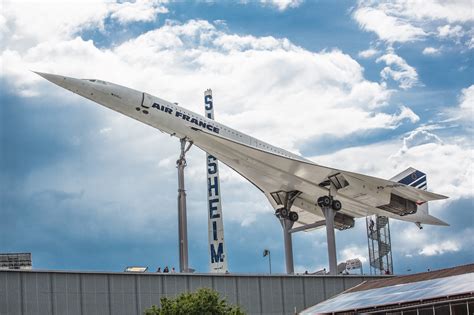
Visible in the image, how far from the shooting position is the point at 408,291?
39781 mm

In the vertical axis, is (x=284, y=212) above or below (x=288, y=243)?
above

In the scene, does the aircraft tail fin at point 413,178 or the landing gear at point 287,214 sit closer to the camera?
the landing gear at point 287,214

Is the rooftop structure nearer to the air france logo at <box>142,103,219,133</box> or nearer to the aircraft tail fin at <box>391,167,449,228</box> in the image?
the air france logo at <box>142,103,219,133</box>

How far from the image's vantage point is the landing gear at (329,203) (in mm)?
64375

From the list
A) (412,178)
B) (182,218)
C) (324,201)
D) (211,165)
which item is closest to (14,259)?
(182,218)

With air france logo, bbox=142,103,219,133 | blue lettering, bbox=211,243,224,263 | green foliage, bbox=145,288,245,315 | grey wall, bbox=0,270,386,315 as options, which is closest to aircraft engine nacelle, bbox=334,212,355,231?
blue lettering, bbox=211,243,224,263

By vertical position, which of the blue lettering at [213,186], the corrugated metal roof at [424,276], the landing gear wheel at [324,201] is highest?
the blue lettering at [213,186]

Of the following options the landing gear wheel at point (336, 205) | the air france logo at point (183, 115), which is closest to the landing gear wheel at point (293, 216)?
the landing gear wheel at point (336, 205)

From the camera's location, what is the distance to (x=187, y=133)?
57281 mm

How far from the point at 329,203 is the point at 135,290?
22670 millimetres

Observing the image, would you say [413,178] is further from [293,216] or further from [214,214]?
[214,214]

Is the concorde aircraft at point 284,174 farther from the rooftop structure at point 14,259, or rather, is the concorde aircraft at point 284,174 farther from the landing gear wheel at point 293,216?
the rooftop structure at point 14,259

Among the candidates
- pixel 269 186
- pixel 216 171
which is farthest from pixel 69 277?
pixel 269 186

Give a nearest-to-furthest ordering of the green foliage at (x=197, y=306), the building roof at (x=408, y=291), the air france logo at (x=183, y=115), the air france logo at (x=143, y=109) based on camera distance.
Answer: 1. the building roof at (x=408, y=291)
2. the green foliage at (x=197, y=306)
3. the air france logo at (x=143, y=109)
4. the air france logo at (x=183, y=115)
